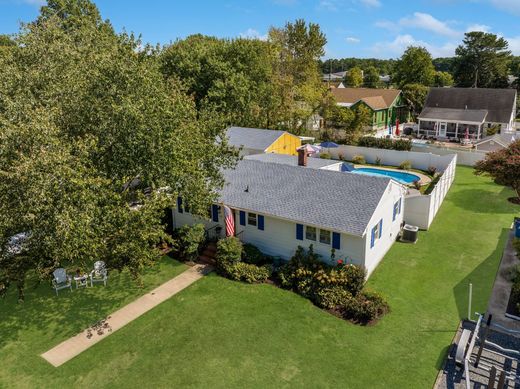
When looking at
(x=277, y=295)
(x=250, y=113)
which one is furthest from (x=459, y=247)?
(x=250, y=113)

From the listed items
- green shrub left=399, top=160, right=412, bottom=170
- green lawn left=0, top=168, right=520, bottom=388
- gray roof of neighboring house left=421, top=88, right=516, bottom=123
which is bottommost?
green lawn left=0, top=168, right=520, bottom=388

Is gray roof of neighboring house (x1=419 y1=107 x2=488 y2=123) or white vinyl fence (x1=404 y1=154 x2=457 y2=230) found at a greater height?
gray roof of neighboring house (x1=419 y1=107 x2=488 y2=123)

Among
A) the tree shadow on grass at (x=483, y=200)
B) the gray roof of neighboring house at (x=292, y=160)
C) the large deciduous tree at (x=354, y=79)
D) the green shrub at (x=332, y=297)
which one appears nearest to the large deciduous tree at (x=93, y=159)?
the green shrub at (x=332, y=297)

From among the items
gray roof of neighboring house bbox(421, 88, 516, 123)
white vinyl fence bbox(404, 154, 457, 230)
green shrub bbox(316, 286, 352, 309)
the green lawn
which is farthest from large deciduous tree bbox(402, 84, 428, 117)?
green shrub bbox(316, 286, 352, 309)

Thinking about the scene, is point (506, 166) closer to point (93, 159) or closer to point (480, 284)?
point (480, 284)

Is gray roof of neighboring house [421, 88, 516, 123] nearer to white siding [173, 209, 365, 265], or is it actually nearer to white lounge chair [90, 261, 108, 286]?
white siding [173, 209, 365, 265]

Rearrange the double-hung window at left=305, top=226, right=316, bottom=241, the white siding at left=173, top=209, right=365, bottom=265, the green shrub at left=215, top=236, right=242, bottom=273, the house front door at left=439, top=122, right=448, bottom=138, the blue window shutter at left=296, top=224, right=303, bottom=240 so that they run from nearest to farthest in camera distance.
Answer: the white siding at left=173, top=209, right=365, bottom=265 < the double-hung window at left=305, top=226, right=316, bottom=241 < the blue window shutter at left=296, top=224, right=303, bottom=240 < the green shrub at left=215, top=236, right=242, bottom=273 < the house front door at left=439, top=122, right=448, bottom=138
